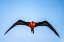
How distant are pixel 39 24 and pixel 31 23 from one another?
1.38 m

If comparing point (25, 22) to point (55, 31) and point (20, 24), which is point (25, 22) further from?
point (55, 31)

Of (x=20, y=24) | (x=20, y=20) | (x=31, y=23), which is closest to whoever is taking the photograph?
(x=31, y=23)

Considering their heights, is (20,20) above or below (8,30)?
above

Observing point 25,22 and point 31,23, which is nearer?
point 31,23

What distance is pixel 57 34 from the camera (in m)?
8.84

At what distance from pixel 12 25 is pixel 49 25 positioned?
378 cm

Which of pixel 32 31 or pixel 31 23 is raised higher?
pixel 31 23

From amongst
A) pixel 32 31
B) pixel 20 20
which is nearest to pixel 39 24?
pixel 32 31

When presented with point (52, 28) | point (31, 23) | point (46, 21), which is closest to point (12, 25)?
point (31, 23)

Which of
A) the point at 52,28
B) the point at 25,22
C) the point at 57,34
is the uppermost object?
the point at 25,22

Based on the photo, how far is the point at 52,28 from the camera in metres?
9.04

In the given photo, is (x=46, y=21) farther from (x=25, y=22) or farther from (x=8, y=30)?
(x=8, y=30)

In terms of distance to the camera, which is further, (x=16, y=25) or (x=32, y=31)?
(x=16, y=25)

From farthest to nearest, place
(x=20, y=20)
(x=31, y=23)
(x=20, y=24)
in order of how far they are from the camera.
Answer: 1. (x=20, y=24)
2. (x=20, y=20)
3. (x=31, y=23)
